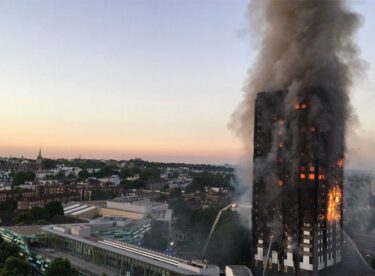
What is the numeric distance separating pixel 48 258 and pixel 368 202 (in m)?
62.7

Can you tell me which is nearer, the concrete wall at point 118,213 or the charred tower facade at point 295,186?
the charred tower facade at point 295,186

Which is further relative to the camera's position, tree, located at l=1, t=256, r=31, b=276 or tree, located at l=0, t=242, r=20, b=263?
tree, located at l=0, t=242, r=20, b=263

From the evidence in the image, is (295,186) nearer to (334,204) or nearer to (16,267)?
(334,204)

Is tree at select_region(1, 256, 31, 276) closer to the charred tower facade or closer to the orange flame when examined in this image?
the charred tower facade

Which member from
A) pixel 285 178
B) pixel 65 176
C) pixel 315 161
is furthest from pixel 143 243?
pixel 65 176

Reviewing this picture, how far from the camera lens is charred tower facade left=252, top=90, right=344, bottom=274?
127 feet

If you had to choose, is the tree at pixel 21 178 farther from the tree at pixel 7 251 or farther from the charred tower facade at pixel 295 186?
the charred tower facade at pixel 295 186

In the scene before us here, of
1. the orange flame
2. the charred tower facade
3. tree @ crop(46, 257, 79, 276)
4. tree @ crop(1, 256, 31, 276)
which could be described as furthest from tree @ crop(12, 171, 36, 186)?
the orange flame

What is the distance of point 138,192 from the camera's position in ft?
363

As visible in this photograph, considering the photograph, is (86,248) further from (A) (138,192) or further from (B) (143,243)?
(A) (138,192)

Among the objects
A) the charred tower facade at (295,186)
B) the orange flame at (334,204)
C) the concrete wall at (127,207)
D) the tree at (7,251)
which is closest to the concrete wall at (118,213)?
the concrete wall at (127,207)

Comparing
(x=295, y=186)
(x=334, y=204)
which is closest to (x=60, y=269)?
(x=295, y=186)

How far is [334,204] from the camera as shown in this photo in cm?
4097

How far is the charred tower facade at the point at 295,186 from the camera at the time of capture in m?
38.7
